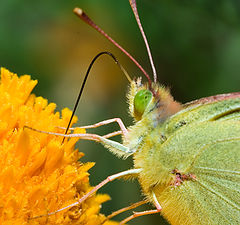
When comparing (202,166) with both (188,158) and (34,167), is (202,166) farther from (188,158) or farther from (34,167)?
(34,167)

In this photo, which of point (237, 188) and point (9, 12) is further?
point (9, 12)

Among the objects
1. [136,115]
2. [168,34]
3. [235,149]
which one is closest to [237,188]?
[235,149]

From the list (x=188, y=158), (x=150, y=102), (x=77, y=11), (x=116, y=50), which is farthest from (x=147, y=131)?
(x=116, y=50)

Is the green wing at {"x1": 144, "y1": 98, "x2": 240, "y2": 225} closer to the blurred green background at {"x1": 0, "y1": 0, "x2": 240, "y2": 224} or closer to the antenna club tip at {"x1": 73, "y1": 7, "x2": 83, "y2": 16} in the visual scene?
the antenna club tip at {"x1": 73, "y1": 7, "x2": 83, "y2": 16}

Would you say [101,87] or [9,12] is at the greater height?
[9,12]

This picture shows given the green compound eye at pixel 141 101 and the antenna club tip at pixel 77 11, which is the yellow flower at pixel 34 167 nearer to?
the green compound eye at pixel 141 101

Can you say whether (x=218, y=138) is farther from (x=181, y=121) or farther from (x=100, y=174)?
(x=100, y=174)

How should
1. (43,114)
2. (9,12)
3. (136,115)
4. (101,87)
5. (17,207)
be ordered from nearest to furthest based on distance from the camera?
1. (17,207)
2. (43,114)
3. (136,115)
4. (9,12)
5. (101,87)
